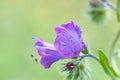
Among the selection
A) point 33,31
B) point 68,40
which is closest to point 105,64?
point 68,40

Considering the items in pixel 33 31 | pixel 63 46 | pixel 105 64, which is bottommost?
pixel 105 64

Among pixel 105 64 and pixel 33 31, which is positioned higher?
pixel 33 31

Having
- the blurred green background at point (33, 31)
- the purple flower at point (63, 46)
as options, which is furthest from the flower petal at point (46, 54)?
the blurred green background at point (33, 31)

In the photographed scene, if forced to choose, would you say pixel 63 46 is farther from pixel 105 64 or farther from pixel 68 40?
pixel 105 64

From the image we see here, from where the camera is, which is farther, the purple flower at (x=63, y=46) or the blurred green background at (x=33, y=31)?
the blurred green background at (x=33, y=31)

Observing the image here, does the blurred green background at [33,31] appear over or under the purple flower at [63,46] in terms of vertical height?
over

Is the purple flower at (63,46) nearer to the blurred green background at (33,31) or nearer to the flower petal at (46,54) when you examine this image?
the flower petal at (46,54)

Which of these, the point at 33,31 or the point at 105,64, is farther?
the point at 33,31
